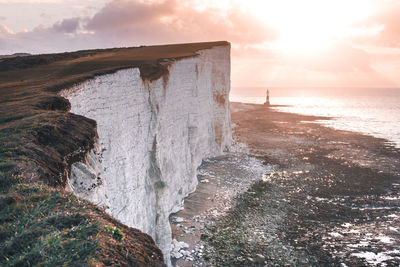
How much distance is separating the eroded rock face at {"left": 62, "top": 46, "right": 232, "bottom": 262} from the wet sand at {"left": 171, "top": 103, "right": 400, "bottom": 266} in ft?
6.43

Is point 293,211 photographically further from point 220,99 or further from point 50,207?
point 50,207

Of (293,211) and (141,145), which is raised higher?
(141,145)

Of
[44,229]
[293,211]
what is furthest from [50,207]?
[293,211]

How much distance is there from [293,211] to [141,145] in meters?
9.79

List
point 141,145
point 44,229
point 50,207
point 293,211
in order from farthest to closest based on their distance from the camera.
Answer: point 293,211 → point 141,145 → point 50,207 → point 44,229

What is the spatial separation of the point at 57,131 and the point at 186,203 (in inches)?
472

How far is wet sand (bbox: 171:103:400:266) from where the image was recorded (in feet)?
38.8

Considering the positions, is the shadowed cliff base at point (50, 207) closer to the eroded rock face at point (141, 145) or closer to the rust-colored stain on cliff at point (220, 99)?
the eroded rock face at point (141, 145)

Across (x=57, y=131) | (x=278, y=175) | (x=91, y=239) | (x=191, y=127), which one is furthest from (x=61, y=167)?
(x=278, y=175)

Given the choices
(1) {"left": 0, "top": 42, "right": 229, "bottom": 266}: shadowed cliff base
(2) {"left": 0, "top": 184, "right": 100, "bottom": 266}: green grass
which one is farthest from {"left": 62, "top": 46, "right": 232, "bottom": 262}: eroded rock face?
(2) {"left": 0, "top": 184, "right": 100, "bottom": 266}: green grass

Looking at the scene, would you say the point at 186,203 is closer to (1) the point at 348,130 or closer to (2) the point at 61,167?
(2) the point at 61,167

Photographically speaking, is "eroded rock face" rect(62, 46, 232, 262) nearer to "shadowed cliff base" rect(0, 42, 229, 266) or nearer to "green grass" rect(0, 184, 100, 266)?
"shadowed cliff base" rect(0, 42, 229, 266)

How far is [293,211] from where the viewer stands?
1569cm

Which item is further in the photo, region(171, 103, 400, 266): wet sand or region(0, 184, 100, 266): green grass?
region(171, 103, 400, 266): wet sand
